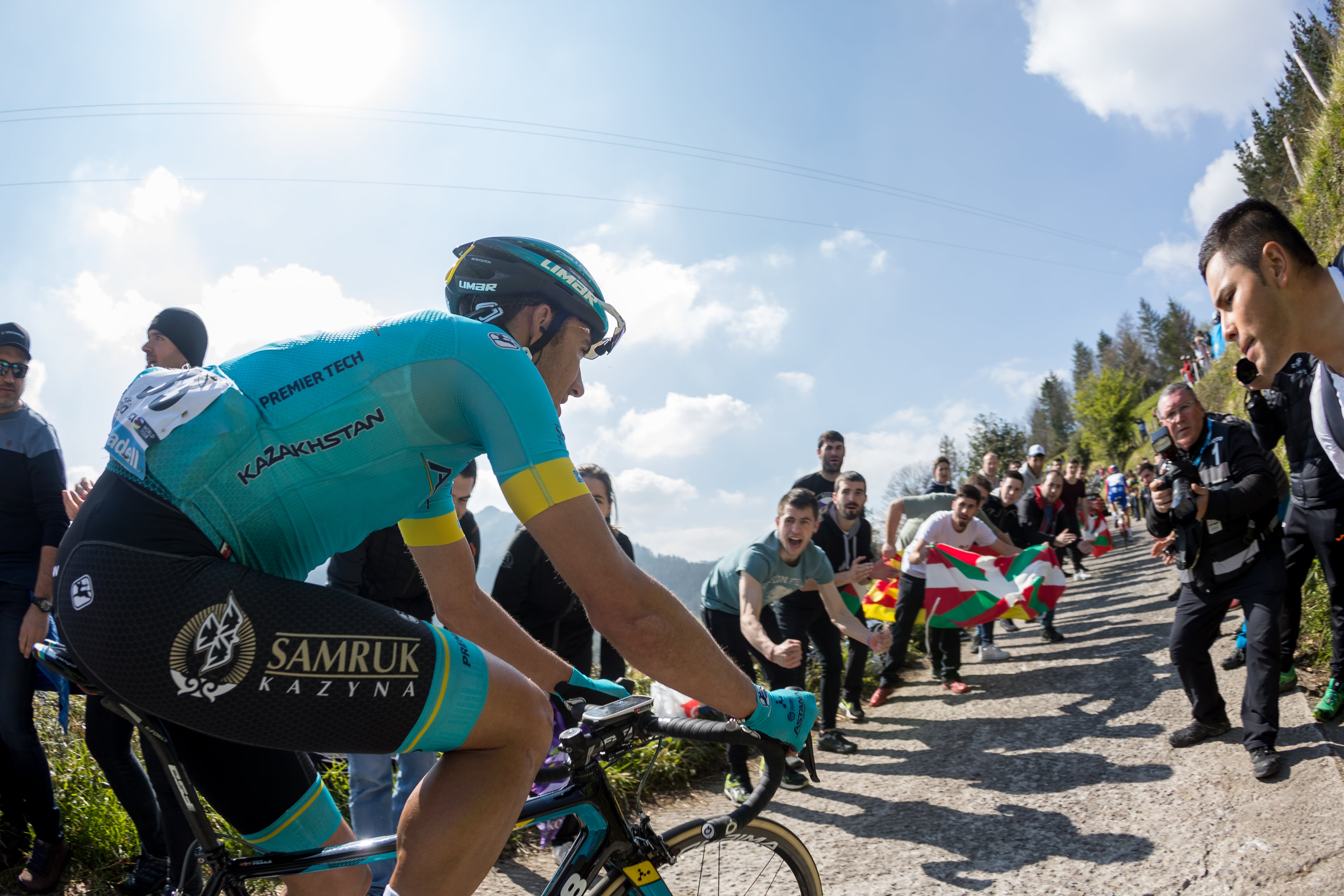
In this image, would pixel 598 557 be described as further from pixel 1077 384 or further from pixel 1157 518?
pixel 1077 384

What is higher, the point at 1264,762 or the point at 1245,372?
the point at 1245,372

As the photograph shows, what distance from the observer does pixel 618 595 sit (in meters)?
1.45

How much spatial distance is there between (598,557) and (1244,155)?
6176 cm

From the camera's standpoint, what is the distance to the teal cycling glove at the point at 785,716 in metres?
1.67

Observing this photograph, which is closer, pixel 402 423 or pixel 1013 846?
pixel 402 423

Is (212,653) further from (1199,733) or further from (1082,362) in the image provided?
(1082,362)

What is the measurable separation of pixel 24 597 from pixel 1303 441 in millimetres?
7478

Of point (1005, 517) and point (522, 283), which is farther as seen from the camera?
point (1005, 517)

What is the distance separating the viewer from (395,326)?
63.0 inches

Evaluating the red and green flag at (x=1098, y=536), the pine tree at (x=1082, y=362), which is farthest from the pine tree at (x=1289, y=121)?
the pine tree at (x=1082, y=362)

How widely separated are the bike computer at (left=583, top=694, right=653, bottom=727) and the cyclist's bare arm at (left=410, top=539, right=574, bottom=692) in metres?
0.24

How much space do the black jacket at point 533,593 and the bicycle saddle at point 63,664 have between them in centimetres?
279

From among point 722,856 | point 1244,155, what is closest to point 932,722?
point 722,856

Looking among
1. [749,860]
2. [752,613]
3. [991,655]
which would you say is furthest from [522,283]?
[991,655]
